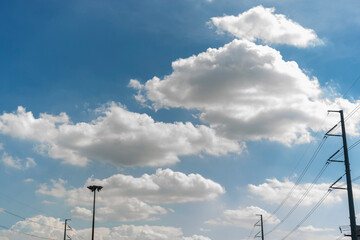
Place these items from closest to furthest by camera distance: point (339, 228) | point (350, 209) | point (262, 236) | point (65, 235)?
point (350, 209)
point (339, 228)
point (262, 236)
point (65, 235)

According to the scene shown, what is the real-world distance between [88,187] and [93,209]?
3.79 meters

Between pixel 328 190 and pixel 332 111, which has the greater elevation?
pixel 332 111

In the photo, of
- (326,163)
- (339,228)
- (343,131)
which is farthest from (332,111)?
(339,228)

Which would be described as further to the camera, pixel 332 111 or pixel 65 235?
pixel 65 235

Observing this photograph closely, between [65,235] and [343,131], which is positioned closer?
[343,131]

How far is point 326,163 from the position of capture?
38.9m

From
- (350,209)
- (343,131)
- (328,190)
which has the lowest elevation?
(350,209)

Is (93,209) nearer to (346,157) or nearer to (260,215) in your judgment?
(260,215)

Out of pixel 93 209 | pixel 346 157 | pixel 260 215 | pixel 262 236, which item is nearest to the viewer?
pixel 346 157

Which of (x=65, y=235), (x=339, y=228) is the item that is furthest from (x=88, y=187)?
(x=339, y=228)

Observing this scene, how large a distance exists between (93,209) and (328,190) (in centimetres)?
4118

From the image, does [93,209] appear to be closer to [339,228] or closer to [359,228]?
[339,228]

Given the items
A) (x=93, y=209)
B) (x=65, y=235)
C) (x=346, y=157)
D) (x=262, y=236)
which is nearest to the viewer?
(x=346, y=157)

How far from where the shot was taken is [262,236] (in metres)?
83.1
